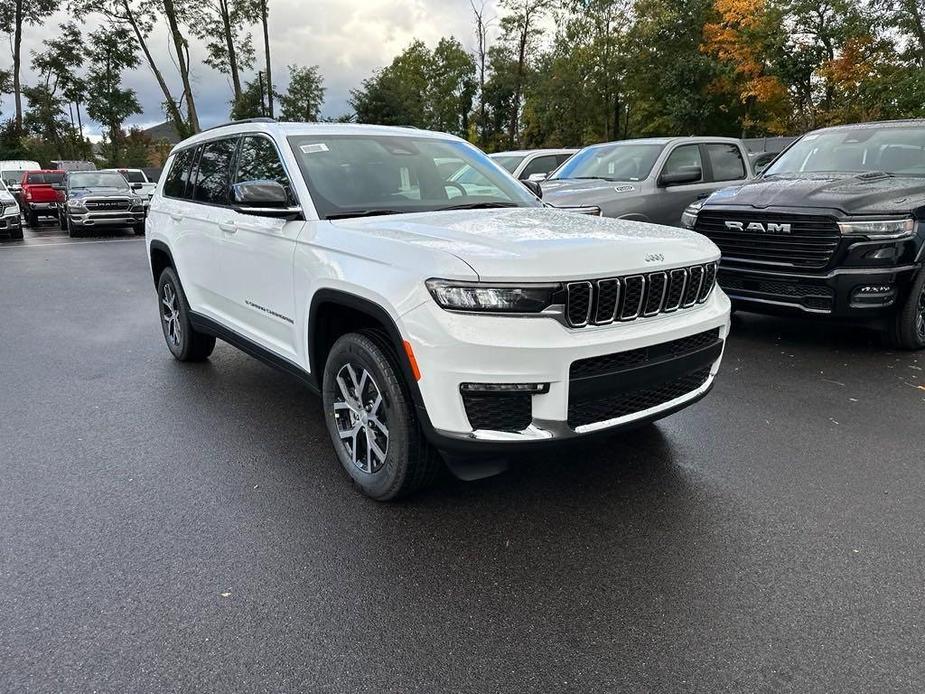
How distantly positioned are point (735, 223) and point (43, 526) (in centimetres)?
562

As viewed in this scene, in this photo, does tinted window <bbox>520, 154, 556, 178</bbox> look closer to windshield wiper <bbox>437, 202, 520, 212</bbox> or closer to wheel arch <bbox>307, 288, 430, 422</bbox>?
windshield wiper <bbox>437, 202, 520, 212</bbox>

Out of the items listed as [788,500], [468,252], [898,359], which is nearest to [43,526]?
[468,252]

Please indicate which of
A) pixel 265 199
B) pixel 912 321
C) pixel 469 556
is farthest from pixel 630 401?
pixel 912 321

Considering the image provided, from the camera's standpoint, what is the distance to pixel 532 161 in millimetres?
12773

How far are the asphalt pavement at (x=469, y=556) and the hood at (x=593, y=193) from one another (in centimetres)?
455

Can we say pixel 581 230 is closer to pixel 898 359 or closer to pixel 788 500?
pixel 788 500

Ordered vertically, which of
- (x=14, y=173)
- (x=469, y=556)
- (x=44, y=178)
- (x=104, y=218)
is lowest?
(x=469, y=556)

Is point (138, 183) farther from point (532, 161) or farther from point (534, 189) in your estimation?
point (534, 189)

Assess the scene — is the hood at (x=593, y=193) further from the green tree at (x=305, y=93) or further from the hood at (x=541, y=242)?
the green tree at (x=305, y=93)

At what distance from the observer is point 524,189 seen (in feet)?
15.1

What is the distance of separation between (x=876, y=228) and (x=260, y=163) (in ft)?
15.4

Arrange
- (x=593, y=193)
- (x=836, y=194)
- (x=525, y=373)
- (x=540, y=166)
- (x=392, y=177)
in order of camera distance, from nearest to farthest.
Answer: (x=525, y=373)
(x=392, y=177)
(x=836, y=194)
(x=593, y=193)
(x=540, y=166)

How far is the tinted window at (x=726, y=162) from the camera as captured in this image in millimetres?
9914

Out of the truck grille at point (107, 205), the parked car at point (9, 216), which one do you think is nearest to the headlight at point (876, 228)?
the truck grille at point (107, 205)
